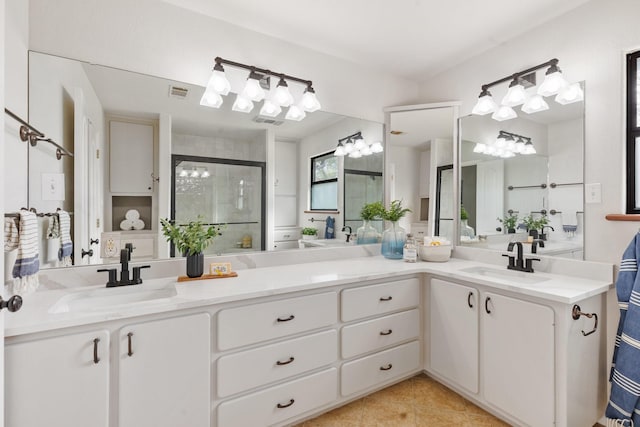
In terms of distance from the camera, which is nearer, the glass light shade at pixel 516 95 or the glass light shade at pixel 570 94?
the glass light shade at pixel 570 94

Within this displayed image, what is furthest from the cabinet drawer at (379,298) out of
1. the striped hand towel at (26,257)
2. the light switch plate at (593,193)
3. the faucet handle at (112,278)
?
the striped hand towel at (26,257)

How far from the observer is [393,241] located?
8.37ft

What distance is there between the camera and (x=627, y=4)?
171cm

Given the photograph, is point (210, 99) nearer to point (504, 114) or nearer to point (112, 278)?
point (112, 278)

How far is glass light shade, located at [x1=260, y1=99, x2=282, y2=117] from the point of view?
2.21 meters

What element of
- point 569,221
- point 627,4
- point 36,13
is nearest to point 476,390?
point 569,221

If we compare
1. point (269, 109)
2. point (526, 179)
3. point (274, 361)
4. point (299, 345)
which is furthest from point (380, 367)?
point (269, 109)

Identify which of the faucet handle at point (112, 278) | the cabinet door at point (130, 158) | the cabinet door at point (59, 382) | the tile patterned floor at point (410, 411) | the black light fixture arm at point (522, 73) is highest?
the black light fixture arm at point (522, 73)

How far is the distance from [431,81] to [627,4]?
1.34 m

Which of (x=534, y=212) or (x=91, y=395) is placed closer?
(x=91, y=395)

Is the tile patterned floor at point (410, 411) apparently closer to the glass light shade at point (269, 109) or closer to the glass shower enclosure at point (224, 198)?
the glass shower enclosure at point (224, 198)

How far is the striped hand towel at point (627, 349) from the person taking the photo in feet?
4.87

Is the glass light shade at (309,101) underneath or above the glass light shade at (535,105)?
above

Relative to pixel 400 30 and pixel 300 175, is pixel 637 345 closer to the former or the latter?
pixel 300 175
